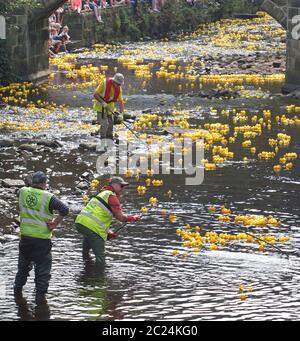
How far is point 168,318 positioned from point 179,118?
47.9 ft

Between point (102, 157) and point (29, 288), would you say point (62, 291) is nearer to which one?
point (29, 288)

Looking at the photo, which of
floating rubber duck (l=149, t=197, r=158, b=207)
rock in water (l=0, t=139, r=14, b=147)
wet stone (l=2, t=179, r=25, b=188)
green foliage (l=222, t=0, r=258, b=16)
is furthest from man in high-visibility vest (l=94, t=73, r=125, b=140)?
green foliage (l=222, t=0, r=258, b=16)

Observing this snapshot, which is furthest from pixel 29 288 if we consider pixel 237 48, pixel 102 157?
pixel 237 48

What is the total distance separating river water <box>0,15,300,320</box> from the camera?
14.5 m

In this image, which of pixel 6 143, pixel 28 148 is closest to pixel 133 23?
pixel 6 143

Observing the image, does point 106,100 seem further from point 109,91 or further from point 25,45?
point 25,45

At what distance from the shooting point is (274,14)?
3469 cm

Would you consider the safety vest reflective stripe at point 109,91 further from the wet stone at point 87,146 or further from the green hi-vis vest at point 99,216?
the green hi-vis vest at point 99,216

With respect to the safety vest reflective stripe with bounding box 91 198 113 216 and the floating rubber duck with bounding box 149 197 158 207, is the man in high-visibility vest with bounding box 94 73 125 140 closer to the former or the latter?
the floating rubber duck with bounding box 149 197 158 207

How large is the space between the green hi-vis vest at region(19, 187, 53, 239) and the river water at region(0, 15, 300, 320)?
89 centimetres

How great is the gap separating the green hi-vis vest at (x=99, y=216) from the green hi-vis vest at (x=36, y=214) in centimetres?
122

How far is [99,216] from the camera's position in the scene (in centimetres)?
1592

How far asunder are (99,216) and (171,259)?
1.39m

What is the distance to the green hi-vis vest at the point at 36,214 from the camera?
581 inches
